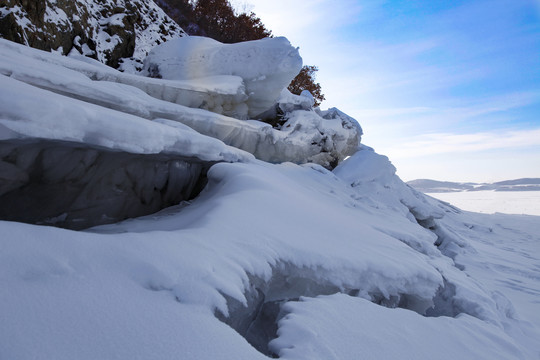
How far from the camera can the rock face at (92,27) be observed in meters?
5.62

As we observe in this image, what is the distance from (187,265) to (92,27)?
831cm

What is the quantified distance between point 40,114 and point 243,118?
4.85 metres

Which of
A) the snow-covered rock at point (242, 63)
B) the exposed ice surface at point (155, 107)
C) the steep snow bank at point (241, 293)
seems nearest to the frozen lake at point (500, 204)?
the exposed ice surface at point (155, 107)

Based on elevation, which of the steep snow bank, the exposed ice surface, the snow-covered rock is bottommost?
the steep snow bank

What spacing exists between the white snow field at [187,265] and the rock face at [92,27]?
2.12 m

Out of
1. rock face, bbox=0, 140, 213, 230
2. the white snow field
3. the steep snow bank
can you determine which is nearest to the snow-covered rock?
the white snow field

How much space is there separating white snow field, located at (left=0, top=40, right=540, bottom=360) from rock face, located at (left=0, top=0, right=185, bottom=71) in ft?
6.97

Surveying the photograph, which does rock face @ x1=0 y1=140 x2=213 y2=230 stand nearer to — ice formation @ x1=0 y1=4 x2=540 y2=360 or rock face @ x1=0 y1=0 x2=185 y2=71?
ice formation @ x1=0 y1=4 x2=540 y2=360

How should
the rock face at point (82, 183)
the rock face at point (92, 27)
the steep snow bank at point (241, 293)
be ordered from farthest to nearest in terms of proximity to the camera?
the rock face at point (92, 27), the rock face at point (82, 183), the steep snow bank at point (241, 293)

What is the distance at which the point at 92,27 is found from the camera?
7.58 metres

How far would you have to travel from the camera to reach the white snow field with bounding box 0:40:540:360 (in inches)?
41.3

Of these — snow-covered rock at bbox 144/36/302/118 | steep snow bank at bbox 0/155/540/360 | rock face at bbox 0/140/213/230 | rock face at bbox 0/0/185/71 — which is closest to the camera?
steep snow bank at bbox 0/155/540/360

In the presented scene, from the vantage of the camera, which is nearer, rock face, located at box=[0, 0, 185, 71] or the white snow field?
the white snow field

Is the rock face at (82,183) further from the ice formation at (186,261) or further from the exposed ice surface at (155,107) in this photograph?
the exposed ice surface at (155,107)
